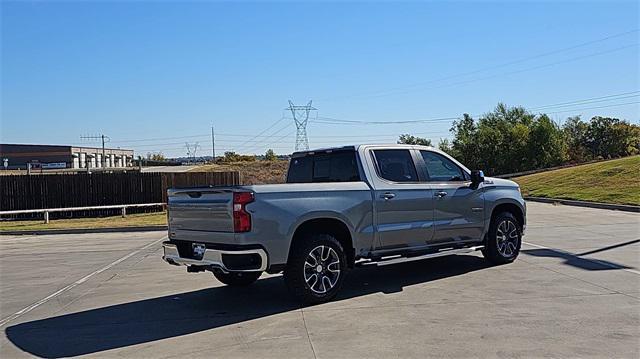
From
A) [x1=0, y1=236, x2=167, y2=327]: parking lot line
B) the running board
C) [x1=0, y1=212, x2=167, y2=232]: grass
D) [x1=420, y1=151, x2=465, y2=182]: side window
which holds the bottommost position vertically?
[x1=0, y1=236, x2=167, y2=327]: parking lot line

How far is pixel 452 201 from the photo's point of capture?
8969 millimetres

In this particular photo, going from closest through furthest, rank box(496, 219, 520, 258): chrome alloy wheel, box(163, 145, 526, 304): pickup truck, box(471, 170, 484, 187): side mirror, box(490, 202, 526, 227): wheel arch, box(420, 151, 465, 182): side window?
box(163, 145, 526, 304): pickup truck
box(420, 151, 465, 182): side window
box(471, 170, 484, 187): side mirror
box(496, 219, 520, 258): chrome alloy wheel
box(490, 202, 526, 227): wheel arch

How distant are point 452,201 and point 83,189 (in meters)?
22.3

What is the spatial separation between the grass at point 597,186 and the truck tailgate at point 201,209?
673 inches

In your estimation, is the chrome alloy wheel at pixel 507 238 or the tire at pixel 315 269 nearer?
the tire at pixel 315 269

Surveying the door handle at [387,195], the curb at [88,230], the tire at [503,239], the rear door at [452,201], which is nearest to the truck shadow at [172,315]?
the tire at [503,239]

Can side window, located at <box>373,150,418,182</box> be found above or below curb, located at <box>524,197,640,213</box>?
above

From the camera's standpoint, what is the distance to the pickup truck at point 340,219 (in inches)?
274

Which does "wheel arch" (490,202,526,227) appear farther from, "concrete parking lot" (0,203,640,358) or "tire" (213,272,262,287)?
"tire" (213,272,262,287)

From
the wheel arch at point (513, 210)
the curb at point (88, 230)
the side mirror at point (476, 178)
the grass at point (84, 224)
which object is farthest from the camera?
the grass at point (84, 224)

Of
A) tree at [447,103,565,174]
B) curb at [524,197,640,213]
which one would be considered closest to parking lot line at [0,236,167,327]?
curb at [524,197,640,213]

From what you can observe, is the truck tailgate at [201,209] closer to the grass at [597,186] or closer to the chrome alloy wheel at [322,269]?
the chrome alloy wheel at [322,269]

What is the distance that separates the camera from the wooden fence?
26453 millimetres

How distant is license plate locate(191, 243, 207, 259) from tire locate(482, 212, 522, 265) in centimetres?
477
